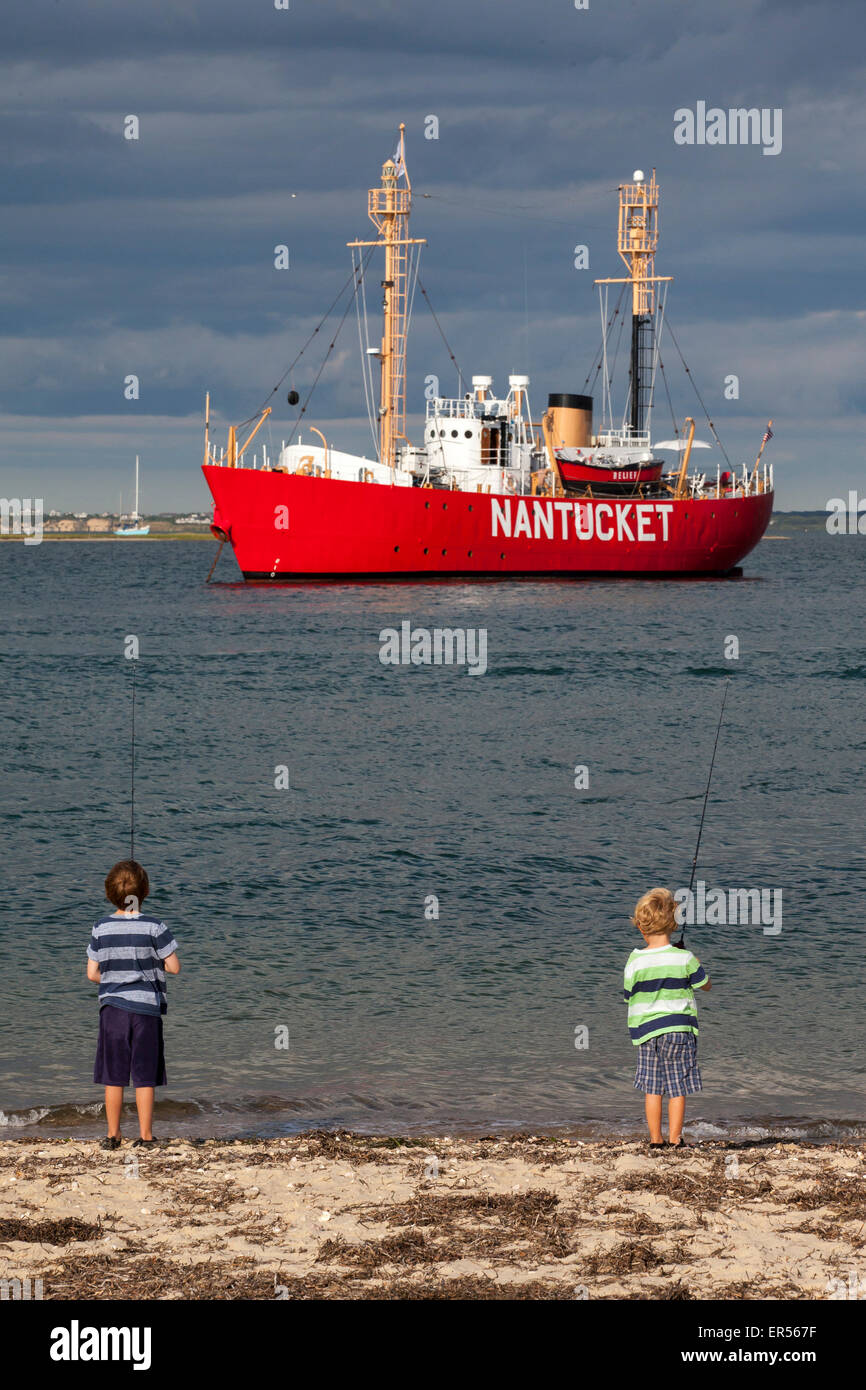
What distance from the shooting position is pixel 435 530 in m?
71.4

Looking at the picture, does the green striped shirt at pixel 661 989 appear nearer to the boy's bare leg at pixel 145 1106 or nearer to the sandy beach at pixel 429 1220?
the sandy beach at pixel 429 1220

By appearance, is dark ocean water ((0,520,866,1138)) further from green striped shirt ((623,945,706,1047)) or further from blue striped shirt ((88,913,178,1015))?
blue striped shirt ((88,913,178,1015))

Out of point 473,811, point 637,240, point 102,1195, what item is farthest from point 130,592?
point 102,1195

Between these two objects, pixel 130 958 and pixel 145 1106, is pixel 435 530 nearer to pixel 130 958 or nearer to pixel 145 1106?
pixel 145 1106

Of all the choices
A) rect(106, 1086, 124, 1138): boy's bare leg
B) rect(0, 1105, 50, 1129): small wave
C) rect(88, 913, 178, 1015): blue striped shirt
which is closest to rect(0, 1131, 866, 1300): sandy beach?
rect(106, 1086, 124, 1138): boy's bare leg

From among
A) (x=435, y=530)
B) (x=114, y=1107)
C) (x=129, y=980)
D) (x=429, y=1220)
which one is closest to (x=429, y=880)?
(x=114, y=1107)

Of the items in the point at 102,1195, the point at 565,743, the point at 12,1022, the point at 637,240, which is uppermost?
the point at 637,240

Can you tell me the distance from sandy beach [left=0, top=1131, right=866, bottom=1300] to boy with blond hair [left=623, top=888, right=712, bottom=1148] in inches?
13.3

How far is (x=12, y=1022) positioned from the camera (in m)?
11.2

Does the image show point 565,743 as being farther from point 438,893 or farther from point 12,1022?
point 12,1022

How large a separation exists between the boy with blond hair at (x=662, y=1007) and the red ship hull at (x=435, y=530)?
61.8 m

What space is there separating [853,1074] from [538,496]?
215ft

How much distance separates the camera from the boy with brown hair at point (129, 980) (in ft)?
24.1

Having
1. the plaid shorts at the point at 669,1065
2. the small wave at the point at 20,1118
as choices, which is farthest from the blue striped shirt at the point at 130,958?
the plaid shorts at the point at 669,1065
